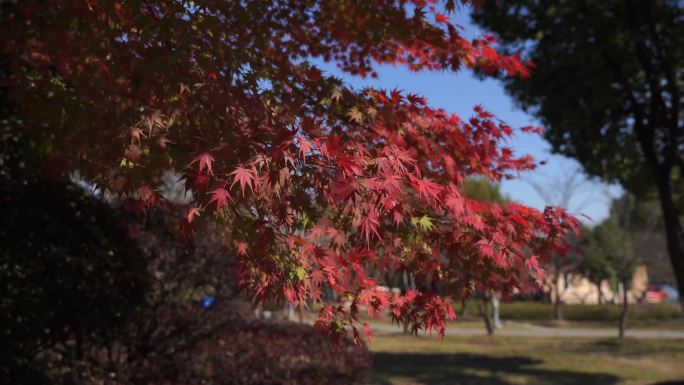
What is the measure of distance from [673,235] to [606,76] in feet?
9.63

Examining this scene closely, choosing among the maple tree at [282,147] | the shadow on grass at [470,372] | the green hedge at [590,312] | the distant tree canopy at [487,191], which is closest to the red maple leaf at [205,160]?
the maple tree at [282,147]

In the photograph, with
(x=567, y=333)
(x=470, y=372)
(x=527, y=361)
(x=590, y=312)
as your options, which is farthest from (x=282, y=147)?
(x=590, y=312)

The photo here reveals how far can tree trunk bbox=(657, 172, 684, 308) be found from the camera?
33.1ft

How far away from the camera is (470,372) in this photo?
1202 cm

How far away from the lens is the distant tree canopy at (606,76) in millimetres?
9945

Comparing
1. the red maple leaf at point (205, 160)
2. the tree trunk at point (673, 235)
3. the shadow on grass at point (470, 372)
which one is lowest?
the shadow on grass at point (470, 372)

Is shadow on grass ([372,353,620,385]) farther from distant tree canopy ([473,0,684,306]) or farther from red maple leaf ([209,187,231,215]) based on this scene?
red maple leaf ([209,187,231,215])

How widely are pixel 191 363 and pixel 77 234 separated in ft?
5.76

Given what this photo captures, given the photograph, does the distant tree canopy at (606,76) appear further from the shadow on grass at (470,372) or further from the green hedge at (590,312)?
the green hedge at (590,312)

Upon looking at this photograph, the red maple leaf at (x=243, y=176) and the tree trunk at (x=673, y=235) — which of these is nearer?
the red maple leaf at (x=243, y=176)

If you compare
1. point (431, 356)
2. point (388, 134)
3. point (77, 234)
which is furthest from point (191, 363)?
point (431, 356)

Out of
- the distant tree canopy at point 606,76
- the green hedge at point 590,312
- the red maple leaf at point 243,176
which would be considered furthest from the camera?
the green hedge at point 590,312

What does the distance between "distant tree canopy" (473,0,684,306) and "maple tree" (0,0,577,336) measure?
570cm

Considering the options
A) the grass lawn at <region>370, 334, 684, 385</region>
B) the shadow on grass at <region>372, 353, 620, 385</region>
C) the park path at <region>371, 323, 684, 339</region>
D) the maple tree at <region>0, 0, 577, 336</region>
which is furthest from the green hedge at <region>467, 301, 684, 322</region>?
the maple tree at <region>0, 0, 577, 336</region>
